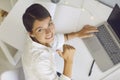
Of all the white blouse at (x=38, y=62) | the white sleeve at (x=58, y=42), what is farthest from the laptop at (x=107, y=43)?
the white blouse at (x=38, y=62)

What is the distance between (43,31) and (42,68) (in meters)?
0.17

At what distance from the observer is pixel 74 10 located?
1.54 m

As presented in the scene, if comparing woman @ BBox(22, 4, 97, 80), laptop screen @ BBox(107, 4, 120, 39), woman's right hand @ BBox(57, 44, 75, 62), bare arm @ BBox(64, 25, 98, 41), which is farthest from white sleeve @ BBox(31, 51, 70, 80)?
laptop screen @ BBox(107, 4, 120, 39)

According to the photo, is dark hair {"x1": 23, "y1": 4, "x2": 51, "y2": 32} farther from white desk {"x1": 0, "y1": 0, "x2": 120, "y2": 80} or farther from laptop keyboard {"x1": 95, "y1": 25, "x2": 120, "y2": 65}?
laptop keyboard {"x1": 95, "y1": 25, "x2": 120, "y2": 65}

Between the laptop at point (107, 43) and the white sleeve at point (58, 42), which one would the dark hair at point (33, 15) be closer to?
the white sleeve at point (58, 42)

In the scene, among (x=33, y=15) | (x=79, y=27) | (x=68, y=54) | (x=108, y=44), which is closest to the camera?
(x=33, y=15)

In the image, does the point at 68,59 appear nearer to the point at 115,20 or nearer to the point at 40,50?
the point at 40,50

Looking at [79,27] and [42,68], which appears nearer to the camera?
[42,68]

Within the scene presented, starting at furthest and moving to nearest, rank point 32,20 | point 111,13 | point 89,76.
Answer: point 111,13, point 89,76, point 32,20

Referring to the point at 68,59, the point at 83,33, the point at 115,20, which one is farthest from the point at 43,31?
the point at 115,20

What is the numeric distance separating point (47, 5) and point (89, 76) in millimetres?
511

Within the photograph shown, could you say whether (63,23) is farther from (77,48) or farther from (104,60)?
(104,60)

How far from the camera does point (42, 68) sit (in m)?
1.15

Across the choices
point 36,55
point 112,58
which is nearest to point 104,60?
point 112,58
